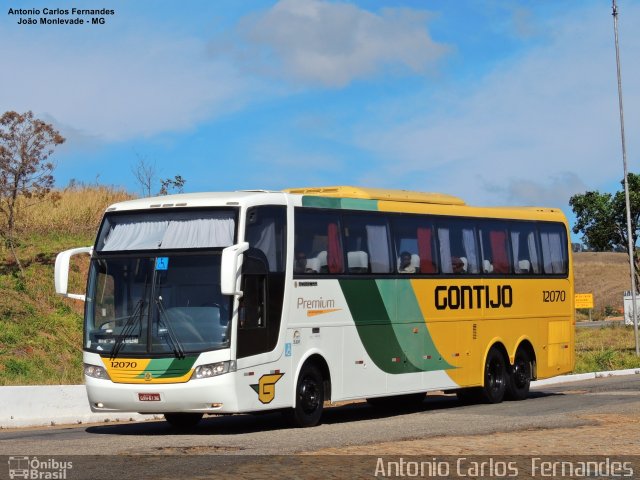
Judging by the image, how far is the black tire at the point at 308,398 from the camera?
18172mm

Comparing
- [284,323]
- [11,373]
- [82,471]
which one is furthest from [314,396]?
[11,373]

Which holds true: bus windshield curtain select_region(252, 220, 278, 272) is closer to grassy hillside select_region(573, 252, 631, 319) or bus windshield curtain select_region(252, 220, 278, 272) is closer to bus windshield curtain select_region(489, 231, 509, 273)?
bus windshield curtain select_region(489, 231, 509, 273)

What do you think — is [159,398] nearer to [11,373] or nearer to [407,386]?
[407,386]

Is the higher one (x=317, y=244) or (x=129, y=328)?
(x=317, y=244)

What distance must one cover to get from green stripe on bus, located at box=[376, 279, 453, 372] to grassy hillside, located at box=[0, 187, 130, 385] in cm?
833

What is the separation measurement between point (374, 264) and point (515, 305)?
201 inches

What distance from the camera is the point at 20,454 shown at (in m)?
13.9

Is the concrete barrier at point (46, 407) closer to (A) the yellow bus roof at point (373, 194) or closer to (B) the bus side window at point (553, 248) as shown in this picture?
(A) the yellow bus roof at point (373, 194)

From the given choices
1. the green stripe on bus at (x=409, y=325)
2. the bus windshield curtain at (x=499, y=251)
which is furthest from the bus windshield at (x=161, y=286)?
the bus windshield curtain at (x=499, y=251)

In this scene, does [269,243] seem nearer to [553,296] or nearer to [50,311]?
[553,296]

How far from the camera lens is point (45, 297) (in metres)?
38.9

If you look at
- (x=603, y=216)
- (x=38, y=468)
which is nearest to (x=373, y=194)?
(x=38, y=468)

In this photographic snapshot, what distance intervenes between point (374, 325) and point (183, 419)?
3580 mm

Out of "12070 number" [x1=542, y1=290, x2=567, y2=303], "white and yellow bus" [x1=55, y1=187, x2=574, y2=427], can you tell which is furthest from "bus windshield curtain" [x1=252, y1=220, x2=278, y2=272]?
"12070 number" [x1=542, y1=290, x2=567, y2=303]
